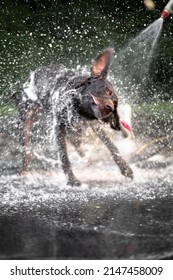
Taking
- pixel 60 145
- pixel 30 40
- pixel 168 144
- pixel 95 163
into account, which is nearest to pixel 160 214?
pixel 60 145

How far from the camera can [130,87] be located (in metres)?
12.0

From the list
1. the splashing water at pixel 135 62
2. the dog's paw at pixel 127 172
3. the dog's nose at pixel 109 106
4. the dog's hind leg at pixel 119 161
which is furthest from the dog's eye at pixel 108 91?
Answer: the splashing water at pixel 135 62

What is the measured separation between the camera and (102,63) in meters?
5.27

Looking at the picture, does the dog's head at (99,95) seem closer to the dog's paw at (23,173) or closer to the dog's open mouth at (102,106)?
the dog's open mouth at (102,106)

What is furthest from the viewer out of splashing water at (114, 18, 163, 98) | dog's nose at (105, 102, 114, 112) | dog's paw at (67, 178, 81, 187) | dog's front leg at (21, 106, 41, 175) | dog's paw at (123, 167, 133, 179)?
splashing water at (114, 18, 163, 98)

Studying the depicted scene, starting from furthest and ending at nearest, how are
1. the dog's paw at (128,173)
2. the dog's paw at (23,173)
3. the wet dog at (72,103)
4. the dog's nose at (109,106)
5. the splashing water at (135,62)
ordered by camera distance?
the splashing water at (135,62) < the dog's paw at (23,173) < the dog's paw at (128,173) < the wet dog at (72,103) < the dog's nose at (109,106)

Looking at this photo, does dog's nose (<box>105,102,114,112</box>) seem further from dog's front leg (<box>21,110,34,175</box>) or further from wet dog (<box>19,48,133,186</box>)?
dog's front leg (<box>21,110,34,175</box>)

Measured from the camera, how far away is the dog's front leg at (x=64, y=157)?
17.4 ft

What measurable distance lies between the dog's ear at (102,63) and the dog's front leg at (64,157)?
669mm

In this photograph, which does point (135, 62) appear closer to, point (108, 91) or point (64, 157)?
point (64, 157)

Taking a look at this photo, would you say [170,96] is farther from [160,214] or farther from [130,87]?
[160,214]

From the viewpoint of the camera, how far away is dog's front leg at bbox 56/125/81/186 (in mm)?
5301

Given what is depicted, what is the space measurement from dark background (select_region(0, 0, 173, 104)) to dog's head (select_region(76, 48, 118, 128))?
790 cm

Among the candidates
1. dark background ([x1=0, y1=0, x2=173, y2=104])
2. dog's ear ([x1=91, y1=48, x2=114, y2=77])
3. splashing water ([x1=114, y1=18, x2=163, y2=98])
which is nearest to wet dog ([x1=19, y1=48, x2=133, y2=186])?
dog's ear ([x1=91, y1=48, x2=114, y2=77])
